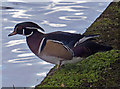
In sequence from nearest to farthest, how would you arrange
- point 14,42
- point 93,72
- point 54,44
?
point 54,44 → point 93,72 → point 14,42

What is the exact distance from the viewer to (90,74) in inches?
173

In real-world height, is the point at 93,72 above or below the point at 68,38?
below

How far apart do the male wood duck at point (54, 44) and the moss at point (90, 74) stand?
249 millimetres

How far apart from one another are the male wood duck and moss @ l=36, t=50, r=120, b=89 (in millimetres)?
249

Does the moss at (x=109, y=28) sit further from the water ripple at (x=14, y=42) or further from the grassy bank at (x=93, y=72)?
the water ripple at (x=14, y=42)

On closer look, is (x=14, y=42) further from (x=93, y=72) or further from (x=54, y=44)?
(x=93, y=72)

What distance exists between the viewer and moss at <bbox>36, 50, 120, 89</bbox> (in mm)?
4184

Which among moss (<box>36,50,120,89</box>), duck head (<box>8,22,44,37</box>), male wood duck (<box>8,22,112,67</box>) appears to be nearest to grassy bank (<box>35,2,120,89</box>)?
moss (<box>36,50,120,89</box>)

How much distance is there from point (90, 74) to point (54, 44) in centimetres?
72

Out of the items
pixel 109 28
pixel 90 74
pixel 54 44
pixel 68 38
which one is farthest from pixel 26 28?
pixel 109 28

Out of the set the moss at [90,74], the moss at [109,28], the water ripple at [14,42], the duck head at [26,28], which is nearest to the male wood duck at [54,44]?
the duck head at [26,28]

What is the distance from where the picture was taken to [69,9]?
325 inches

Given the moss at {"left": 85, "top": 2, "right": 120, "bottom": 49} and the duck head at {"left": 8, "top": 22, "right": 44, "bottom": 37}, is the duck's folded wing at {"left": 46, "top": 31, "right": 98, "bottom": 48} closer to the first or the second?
the duck head at {"left": 8, "top": 22, "right": 44, "bottom": 37}

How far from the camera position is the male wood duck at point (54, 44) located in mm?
4312
